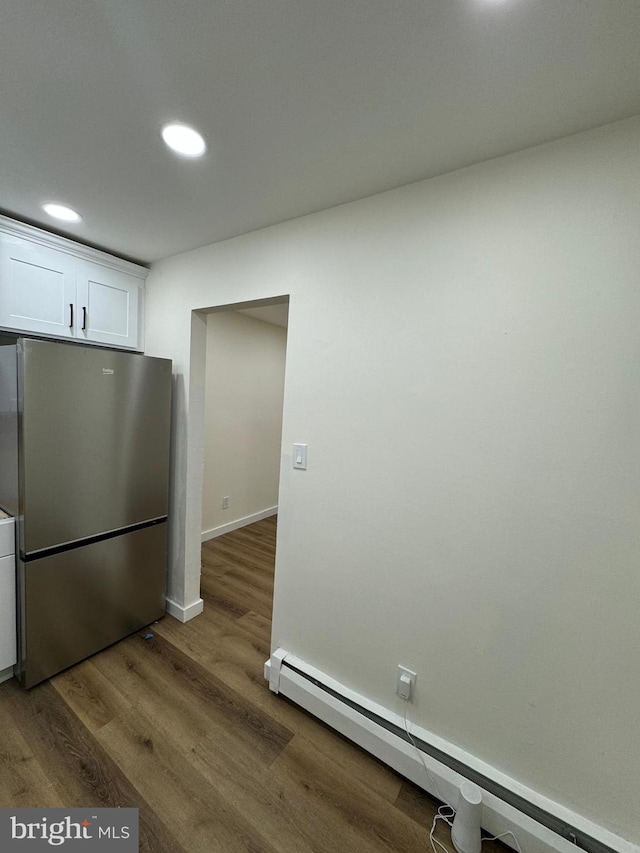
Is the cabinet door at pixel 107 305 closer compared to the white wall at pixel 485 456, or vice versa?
the white wall at pixel 485 456

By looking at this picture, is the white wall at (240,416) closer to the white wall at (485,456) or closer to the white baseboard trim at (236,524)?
the white baseboard trim at (236,524)

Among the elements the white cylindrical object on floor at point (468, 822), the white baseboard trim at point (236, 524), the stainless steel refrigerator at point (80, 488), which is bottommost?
the white baseboard trim at point (236, 524)

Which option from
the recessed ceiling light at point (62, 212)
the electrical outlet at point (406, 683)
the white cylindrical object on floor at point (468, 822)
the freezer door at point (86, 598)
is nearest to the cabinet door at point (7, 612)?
the freezer door at point (86, 598)

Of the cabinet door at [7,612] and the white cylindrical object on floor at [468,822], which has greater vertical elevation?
the cabinet door at [7,612]

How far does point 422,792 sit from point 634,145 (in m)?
2.42

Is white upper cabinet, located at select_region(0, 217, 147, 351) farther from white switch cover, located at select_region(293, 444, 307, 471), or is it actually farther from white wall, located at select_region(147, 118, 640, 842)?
white switch cover, located at select_region(293, 444, 307, 471)

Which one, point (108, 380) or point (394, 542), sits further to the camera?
point (108, 380)

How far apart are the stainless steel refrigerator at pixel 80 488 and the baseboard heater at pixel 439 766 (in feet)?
3.50

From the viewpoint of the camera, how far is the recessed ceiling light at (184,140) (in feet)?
3.64

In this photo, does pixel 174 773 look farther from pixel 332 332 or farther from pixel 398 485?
pixel 332 332

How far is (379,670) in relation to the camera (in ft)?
4.86

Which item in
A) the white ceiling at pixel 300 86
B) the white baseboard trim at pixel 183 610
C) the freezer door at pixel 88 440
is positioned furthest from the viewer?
the white baseboard trim at pixel 183 610

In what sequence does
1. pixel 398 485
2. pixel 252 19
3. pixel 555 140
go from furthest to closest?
1. pixel 398 485
2. pixel 555 140
3. pixel 252 19

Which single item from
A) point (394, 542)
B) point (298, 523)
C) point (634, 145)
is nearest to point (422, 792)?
point (394, 542)
